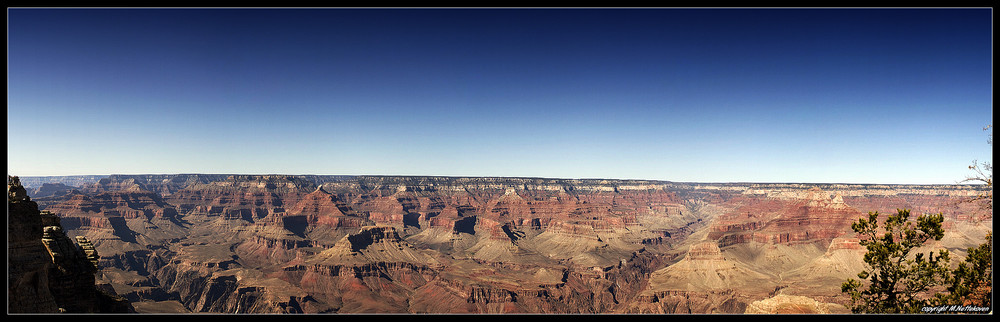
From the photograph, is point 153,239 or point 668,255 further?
point 153,239

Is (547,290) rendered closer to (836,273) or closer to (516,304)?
(516,304)

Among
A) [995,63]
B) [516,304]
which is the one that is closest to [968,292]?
[995,63]

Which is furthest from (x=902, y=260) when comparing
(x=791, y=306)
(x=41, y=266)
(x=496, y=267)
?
(x=496, y=267)

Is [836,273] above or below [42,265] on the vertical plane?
below

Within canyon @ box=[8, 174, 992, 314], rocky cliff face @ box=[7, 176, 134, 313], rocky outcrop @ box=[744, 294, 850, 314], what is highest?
rocky cliff face @ box=[7, 176, 134, 313]

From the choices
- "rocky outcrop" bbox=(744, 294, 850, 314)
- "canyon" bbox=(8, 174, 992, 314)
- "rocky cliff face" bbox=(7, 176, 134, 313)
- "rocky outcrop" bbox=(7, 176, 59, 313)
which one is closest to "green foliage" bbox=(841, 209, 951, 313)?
"rocky outcrop" bbox=(7, 176, 59, 313)

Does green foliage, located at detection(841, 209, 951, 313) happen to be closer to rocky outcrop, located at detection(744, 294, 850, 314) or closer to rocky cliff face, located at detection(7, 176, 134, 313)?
rocky cliff face, located at detection(7, 176, 134, 313)

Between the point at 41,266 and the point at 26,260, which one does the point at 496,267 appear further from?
the point at 26,260

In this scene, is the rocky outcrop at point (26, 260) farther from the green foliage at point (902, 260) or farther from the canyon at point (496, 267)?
the canyon at point (496, 267)

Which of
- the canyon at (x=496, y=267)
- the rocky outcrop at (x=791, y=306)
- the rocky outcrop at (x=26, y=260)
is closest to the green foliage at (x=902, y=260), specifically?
the rocky outcrop at (x=26, y=260)
